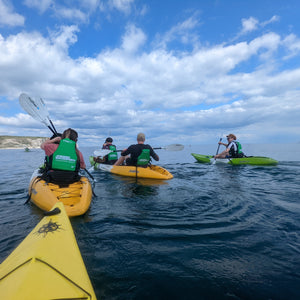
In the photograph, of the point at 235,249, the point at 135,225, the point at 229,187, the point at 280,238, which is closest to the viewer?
the point at 235,249

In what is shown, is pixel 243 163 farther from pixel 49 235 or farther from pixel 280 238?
pixel 49 235

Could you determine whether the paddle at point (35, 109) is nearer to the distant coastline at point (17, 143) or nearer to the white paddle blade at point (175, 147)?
the white paddle blade at point (175, 147)

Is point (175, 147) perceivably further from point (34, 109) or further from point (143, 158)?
point (34, 109)

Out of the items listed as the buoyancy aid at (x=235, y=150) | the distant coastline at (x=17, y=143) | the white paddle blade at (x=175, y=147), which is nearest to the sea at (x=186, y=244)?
the white paddle blade at (x=175, y=147)

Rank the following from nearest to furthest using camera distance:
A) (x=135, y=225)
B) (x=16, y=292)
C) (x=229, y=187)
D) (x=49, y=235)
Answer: (x=16, y=292)
(x=49, y=235)
(x=135, y=225)
(x=229, y=187)

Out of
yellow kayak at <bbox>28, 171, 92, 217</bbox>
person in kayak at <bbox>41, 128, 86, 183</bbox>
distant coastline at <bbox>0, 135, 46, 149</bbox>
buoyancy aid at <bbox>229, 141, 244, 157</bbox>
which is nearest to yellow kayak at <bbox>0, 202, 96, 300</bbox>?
yellow kayak at <bbox>28, 171, 92, 217</bbox>

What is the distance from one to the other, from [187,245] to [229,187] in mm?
4905

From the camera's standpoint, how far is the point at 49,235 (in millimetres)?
2357

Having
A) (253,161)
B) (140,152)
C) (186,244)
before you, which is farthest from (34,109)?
(253,161)

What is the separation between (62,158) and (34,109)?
11.6ft

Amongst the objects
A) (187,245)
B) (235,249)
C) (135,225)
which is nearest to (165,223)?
(135,225)

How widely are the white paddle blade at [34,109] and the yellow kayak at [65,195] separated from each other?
296cm

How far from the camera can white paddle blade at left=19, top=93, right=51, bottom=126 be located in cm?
717

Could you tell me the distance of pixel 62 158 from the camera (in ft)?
16.9
